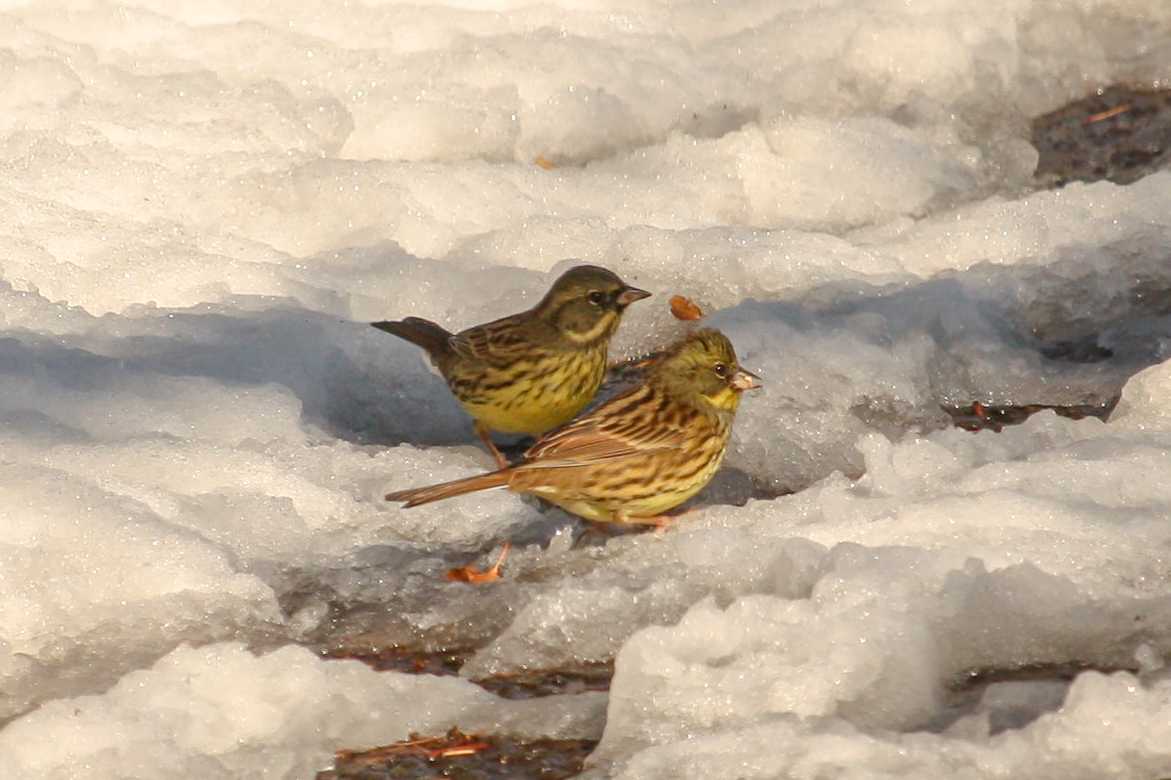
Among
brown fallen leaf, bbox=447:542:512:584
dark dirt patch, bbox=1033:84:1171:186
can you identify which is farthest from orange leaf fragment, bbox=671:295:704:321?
dark dirt patch, bbox=1033:84:1171:186

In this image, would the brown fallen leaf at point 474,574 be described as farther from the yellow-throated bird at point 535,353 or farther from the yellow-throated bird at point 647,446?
the yellow-throated bird at point 535,353

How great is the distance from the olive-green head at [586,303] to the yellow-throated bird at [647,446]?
1.23 ft

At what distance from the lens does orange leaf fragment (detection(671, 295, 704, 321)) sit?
7.86 meters

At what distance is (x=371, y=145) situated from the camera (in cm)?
901

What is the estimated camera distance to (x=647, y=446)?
259 inches

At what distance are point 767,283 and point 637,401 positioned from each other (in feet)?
4.44

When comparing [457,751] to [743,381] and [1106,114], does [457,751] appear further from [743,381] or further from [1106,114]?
[1106,114]

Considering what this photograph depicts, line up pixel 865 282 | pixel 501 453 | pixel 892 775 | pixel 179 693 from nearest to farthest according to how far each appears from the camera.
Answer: pixel 892 775 → pixel 179 693 → pixel 501 453 → pixel 865 282

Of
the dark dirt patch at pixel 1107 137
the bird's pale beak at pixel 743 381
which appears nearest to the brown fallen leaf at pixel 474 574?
the bird's pale beak at pixel 743 381

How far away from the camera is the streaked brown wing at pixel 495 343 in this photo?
705cm

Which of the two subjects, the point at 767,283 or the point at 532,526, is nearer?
the point at 532,526

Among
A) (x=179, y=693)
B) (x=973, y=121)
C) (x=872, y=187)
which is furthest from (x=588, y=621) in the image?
(x=973, y=121)

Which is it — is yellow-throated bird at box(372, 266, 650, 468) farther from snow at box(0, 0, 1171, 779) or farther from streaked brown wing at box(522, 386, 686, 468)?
streaked brown wing at box(522, 386, 686, 468)

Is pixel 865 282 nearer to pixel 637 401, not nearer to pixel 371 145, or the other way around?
pixel 637 401
